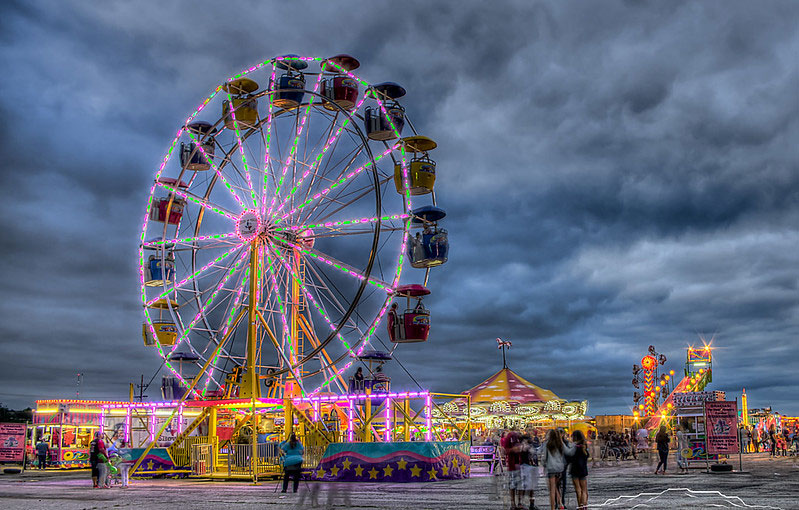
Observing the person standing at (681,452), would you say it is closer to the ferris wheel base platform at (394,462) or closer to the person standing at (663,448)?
the person standing at (663,448)

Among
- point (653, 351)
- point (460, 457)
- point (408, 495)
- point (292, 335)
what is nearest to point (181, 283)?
point (292, 335)

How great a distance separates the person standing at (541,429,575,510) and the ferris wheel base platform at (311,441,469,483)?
8762 millimetres

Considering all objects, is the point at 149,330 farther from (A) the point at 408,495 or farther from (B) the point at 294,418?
(A) the point at 408,495

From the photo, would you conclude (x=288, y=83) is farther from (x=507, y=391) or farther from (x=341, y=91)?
(x=507, y=391)

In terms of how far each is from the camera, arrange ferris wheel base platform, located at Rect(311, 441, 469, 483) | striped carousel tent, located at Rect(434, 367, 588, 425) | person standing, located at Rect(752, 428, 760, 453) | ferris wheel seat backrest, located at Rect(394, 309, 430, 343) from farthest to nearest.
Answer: person standing, located at Rect(752, 428, 760, 453) → striped carousel tent, located at Rect(434, 367, 588, 425) → ferris wheel seat backrest, located at Rect(394, 309, 430, 343) → ferris wheel base platform, located at Rect(311, 441, 469, 483)

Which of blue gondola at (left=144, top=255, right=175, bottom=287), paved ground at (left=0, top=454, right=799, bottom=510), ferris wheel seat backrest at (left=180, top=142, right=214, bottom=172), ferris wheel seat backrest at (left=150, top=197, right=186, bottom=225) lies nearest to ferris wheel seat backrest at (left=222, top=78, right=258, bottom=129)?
ferris wheel seat backrest at (left=180, top=142, right=214, bottom=172)

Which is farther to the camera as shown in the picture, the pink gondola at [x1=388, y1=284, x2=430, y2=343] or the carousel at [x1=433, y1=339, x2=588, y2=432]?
the carousel at [x1=433, y1=339, x2=588, y2=432]

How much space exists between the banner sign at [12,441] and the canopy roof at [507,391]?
19.8m

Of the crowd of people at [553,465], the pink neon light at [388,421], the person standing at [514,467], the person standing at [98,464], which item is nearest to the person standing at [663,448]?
the pink neon light at [388,421]

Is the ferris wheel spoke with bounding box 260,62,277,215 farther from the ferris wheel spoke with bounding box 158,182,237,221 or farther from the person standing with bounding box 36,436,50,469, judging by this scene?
the person standing with bounding box 36,436,50,469

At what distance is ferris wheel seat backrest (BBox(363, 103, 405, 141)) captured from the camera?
26516mm

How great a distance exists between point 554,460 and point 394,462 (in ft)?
31.1

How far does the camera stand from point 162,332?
28766 mm

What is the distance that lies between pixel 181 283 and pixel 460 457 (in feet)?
41.3
